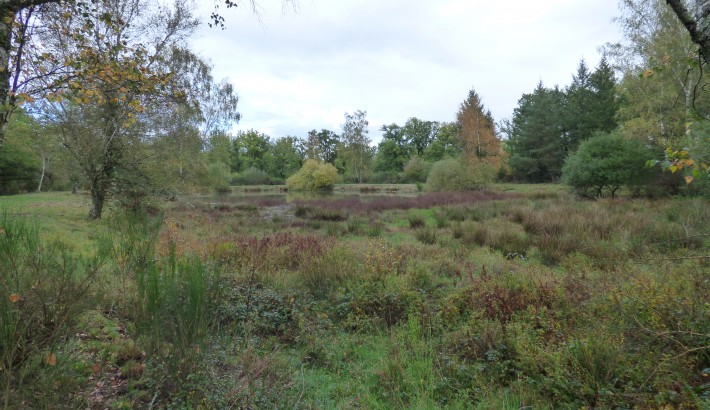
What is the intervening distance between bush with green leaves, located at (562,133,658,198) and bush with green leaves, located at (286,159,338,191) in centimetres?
3070

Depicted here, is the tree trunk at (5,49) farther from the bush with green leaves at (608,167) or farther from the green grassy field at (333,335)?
the bush with green leaves at (608,167)

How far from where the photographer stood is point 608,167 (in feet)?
57.8

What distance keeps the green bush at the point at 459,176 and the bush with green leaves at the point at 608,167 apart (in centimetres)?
1054

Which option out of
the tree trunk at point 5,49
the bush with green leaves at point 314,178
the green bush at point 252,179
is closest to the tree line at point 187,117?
the tree trunk at point 5,49

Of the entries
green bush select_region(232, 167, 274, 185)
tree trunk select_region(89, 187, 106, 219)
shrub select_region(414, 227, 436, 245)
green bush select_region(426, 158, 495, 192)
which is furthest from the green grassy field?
green bush select_region(232, 167, 274, 185)

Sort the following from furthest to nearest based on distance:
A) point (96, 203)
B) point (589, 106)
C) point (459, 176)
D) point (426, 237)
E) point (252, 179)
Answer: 1. point (252, 179)
2. point (589, 106)
3. point (459, 176)
4. point (96, 203)
5. point (426, 237)

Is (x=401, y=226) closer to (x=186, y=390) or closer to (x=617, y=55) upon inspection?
(x=186, y=390)

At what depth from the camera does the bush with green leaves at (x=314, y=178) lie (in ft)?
150

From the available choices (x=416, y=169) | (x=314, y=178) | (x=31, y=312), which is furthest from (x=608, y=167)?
(x=314, y=178)

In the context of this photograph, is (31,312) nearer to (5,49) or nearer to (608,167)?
(5,49)

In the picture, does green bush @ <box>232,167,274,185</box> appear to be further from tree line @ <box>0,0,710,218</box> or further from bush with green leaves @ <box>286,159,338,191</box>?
tree line @ <box>0,0,710,218</box>

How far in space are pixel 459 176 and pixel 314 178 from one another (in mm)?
21498

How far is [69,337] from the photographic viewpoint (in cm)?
268

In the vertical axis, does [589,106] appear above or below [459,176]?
above
